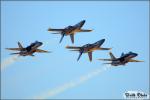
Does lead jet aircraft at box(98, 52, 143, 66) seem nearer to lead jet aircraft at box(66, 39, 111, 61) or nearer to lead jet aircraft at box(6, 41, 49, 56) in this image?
lead jet aircraft at box(66, 39, 111, 61)

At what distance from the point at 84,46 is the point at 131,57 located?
1964 centimetres

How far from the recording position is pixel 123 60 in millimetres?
172750

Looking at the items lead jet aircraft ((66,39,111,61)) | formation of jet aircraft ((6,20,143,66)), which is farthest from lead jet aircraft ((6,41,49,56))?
lead jet aircraft ((66,39,111,61))

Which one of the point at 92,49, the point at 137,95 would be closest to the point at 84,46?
the point at 92,49

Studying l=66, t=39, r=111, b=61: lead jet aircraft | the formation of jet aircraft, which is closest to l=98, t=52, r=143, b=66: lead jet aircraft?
the formation of jet aircraft

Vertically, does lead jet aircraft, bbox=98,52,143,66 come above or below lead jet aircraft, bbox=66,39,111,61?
below

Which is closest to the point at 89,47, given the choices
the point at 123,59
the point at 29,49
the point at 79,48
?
the point at 79,48

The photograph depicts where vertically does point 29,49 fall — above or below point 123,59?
above

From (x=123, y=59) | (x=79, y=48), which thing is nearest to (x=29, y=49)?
(x=79, y=48)

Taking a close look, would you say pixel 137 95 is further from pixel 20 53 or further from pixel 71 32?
pixel 20 53

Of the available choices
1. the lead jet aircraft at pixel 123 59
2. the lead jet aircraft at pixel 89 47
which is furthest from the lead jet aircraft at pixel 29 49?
the lead jet aircraft at pixel 123 59

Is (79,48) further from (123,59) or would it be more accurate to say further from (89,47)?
(123,59)

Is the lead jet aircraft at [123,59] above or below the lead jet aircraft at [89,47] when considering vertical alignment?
below

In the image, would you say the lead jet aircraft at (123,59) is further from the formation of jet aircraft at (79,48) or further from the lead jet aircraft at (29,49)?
the lead jet aircraft at (29,49)
